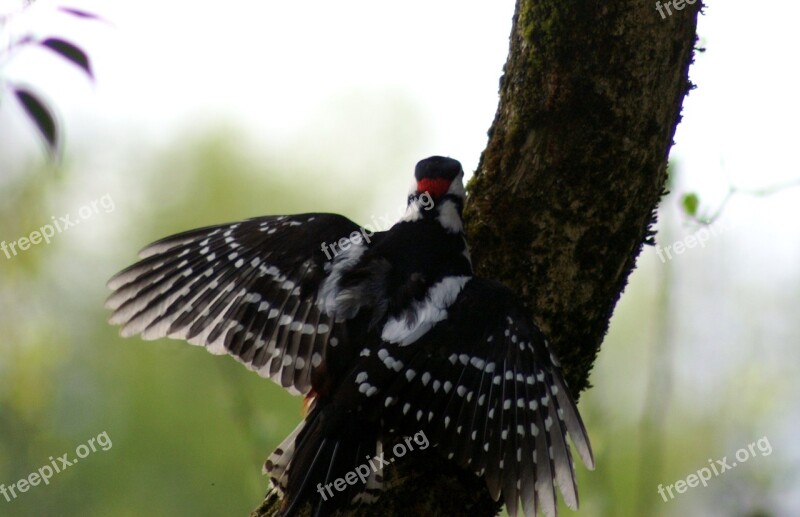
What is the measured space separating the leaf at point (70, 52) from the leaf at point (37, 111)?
0.16m

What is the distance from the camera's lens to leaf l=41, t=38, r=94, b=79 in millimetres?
1487

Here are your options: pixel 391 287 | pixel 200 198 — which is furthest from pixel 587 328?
pixel 200 198

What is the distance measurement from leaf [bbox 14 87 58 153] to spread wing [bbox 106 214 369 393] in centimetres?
201

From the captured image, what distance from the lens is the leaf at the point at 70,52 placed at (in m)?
1.49

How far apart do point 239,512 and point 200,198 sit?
4066 mm
